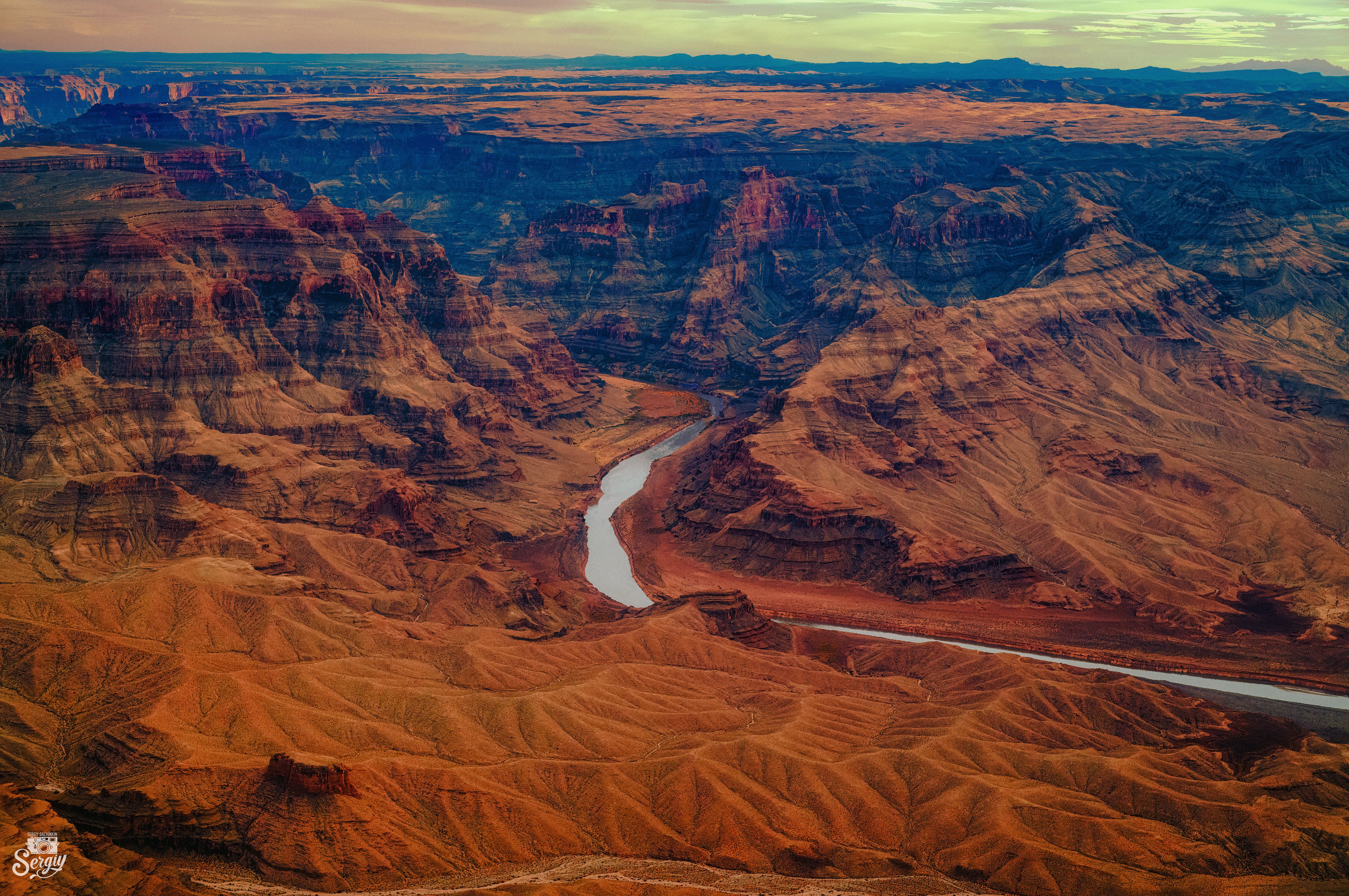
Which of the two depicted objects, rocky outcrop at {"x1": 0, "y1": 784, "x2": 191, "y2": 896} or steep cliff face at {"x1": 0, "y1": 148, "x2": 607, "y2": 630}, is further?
steep cliff face at {"x1": 0, "y1": 148, "x2": 607, "y2": 630}

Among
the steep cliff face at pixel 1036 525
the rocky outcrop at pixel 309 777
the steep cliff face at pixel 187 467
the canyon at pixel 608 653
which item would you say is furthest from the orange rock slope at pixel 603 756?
the steep cliff face at pixel 1036 525

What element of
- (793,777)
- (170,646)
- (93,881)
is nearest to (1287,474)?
(793,777)

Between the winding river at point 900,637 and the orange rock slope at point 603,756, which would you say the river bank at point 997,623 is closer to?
the winding river at point 900,637

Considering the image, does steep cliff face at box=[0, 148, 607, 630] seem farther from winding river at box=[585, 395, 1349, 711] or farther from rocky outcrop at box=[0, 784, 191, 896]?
rocky outcrop at box=[0, 784, 191, 896]

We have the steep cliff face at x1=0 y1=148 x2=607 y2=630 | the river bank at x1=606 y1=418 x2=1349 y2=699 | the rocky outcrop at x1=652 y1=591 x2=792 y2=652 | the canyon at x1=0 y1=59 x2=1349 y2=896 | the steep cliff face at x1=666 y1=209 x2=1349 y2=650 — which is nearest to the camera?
the canyon at x1=0 y1=59 x2=1349 y2=896

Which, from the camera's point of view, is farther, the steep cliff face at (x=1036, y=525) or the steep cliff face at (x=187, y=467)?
the steep cliff face at (x=1036, y=525)

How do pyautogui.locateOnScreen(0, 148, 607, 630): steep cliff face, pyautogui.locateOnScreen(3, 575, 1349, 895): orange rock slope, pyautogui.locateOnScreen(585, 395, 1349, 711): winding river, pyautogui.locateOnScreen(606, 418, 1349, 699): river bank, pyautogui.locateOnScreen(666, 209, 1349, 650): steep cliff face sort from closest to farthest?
pyautogui.locateOnScreen(3, 575, 1349, 895): orange rock slope
pyautogui.locateOnScreen(585, 395, 1349, 711): winding river
pyautogui.locateOnScreen(606, 418, 1349, 699): river bank
pyautogui.locateOnScreen(0, 148, 607, 630): steep cliff face
pyautogui.locateOnScreen(666, 209, 1349, 650): steep cliff face

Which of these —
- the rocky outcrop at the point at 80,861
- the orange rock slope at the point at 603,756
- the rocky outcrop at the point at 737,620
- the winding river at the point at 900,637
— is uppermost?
the rocky outcrop at the point at 80,861

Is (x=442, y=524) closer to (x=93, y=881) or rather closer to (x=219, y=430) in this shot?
(x=219, y=430)

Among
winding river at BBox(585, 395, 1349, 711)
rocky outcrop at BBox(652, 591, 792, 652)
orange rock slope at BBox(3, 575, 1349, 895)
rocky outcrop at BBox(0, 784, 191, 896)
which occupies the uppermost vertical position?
rocky outcrop at BBox(0, 784, 191, 896)

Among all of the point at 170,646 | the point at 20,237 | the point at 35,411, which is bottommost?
the point at 170,646

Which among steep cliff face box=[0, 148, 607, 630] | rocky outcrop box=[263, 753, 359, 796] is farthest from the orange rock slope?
steep cliff face box=[0, 148, 607, 630]
